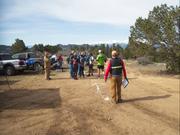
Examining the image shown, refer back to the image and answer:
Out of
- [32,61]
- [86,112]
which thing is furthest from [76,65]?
[86,112]

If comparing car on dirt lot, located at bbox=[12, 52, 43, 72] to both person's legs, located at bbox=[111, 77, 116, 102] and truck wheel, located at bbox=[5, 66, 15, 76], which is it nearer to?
truck wheel, located at bbox=[5, 66, 15, 76]

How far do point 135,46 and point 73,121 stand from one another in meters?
19.2

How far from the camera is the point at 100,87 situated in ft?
57.1

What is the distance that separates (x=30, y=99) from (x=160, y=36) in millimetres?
15978

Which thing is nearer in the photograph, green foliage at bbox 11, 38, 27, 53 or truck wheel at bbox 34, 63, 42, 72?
truck wheel at bbox 34, 63, 42, 72

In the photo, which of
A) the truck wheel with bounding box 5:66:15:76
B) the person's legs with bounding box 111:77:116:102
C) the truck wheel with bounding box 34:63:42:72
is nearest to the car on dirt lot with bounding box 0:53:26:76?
the truck wheel with bounding box 5:66:15:76

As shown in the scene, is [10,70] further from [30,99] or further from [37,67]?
[30,99]

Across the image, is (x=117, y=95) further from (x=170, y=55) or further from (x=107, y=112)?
(x=170, y=55)

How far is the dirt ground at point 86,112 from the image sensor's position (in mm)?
9547

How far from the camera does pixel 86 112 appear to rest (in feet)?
37.7

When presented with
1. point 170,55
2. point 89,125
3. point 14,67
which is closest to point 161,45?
point 170,55

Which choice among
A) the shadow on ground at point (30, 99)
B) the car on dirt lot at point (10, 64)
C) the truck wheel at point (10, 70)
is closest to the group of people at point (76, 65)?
the car on dirt lot at point (10, 64)

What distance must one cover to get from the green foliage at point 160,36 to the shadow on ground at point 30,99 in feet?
42.8

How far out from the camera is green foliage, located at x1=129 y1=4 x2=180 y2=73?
87.9ft
